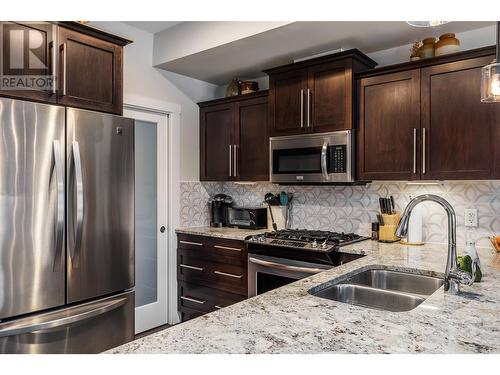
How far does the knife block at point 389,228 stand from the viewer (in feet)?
9.04

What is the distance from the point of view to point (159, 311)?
3.52 m

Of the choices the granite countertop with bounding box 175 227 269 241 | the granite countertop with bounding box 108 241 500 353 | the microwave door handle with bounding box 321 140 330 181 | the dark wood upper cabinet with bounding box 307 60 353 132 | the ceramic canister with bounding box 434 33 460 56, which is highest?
the ceramic canister with bounding box 434 33 460 56

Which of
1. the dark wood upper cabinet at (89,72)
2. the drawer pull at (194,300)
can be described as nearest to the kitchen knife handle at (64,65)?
the dark wood upper cabinet at (89,72)

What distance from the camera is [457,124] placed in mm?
2355

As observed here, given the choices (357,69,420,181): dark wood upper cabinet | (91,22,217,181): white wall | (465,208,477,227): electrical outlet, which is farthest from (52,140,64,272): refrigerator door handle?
(465,208,477,227): electrical outlet

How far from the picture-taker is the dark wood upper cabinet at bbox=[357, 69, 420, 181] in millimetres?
2523

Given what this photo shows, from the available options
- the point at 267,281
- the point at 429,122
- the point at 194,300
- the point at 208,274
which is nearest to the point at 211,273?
the point at 208,274

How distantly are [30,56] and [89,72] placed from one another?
0.35 metres

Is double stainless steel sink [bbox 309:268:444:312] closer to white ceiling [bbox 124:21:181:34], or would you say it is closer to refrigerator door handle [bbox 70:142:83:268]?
refrigerator door handle [bbox 70:142:83:268]

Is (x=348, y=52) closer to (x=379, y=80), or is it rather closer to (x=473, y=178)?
(x=379, y=80)

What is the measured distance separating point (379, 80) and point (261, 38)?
912 millimetres

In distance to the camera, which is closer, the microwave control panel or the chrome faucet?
the chrome faucet

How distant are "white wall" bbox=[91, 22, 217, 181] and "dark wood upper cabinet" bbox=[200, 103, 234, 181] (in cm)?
9

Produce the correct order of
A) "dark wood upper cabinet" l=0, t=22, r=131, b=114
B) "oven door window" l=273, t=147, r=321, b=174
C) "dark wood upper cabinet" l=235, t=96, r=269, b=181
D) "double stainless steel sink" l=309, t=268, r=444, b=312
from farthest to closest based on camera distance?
→ "dark wood upper cabinet" l=235, t=96, r=269, b=181
"oven door window" l=273, t=147, r=321, b=174
"dark wood upper cabinet" l=0, t=22, r=131, b=114
"double stainless steel sink" l=309, t=268, r=444, b=312
